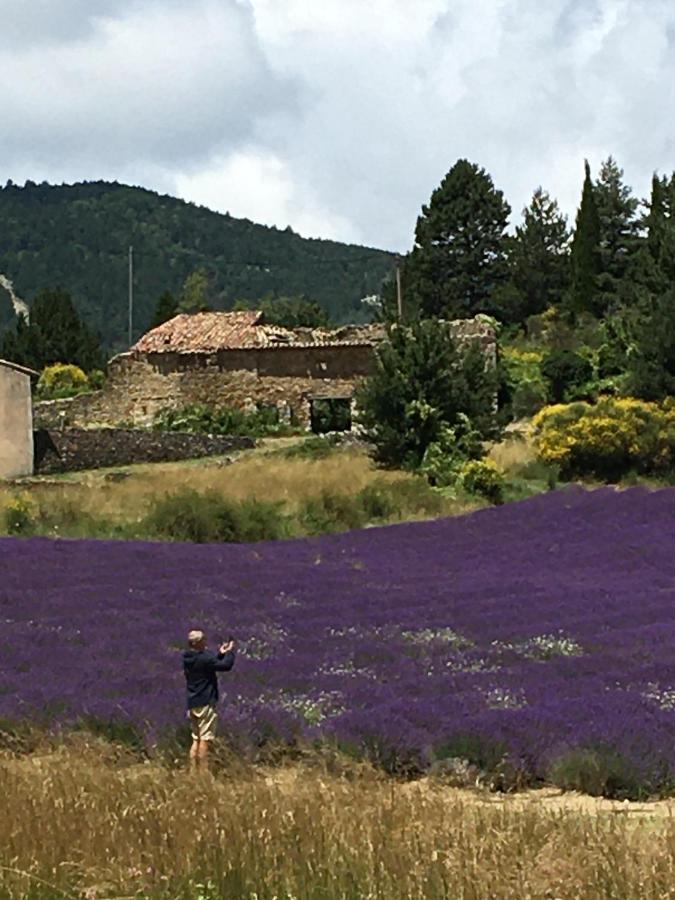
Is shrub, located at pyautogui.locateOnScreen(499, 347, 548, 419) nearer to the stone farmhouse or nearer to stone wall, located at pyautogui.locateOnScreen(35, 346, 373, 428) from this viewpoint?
the stone farmhouse

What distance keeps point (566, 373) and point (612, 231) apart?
18.6 m

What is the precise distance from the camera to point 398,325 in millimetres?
36312

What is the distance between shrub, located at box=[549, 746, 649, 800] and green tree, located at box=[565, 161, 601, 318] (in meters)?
46.1

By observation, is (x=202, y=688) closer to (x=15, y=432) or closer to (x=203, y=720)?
(x=203, y=720)

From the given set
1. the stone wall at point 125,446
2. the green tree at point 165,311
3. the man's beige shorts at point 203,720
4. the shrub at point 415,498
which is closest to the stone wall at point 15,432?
the stone wall at point 125,446

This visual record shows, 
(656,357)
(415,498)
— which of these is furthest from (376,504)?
(656,357)

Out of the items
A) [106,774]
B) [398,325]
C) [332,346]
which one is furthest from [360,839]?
[332,346]

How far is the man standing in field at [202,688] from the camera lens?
10297 millimetres

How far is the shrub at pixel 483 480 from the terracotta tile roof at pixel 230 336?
12.8 metres

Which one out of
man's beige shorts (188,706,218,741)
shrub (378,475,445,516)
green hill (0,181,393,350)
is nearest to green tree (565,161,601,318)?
shrub (378,475,445,516)

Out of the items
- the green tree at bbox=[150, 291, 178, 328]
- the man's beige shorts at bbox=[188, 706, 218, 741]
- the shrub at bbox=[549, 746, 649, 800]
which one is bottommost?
the shrub at bbox=[549, 746, 649, 800]

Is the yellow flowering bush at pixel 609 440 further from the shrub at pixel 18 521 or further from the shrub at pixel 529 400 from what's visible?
the shrub at pixel 18 521

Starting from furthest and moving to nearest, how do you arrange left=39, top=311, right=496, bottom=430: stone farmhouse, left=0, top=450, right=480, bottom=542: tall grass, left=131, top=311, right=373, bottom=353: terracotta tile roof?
1. left=131, top=311, right=373, bottom=353: terracotta tile roof
2. left=39, top=311, right=496, bottom=430: stone farmhouse
3. left=0, top=450, right=480, bottom=542: tall grass

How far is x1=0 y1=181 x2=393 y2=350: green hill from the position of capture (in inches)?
5807
